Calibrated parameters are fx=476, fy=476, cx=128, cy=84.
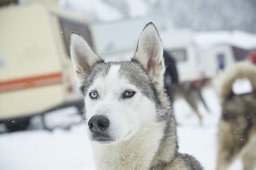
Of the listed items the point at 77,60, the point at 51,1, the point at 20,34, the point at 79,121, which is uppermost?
the point at 51,1

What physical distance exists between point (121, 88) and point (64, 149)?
4255 millimetres

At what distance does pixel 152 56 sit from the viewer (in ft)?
11.2

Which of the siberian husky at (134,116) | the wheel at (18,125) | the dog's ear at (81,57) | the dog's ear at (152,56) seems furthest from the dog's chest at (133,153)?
the wheel at (18,125)

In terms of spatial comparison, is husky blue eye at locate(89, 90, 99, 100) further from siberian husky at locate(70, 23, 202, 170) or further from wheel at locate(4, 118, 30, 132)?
wheel at locate(4, 118, 30, 132)

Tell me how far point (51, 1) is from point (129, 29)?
14.7 m

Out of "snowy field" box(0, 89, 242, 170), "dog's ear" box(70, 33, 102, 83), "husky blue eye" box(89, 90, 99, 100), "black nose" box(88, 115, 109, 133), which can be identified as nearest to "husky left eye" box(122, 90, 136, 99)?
"husky blue eye" box(89, 90, 99, 100)

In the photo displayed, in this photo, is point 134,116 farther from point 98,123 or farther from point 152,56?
point 152,56

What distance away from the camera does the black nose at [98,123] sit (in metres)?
2.83

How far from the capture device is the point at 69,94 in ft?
33.1

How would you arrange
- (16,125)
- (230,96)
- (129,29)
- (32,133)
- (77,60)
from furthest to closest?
(129,29), (16,125), (32,133), (230,96), (77,60)

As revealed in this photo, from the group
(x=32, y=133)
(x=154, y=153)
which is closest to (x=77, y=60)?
(x=154, y=153)

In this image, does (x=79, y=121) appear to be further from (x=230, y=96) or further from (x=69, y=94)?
(x=230, y=96)

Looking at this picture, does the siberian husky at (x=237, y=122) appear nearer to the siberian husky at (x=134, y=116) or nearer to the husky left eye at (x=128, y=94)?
the siberian husky at (x=134, y=116)

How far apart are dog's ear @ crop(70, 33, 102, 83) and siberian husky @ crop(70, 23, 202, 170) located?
166mm
